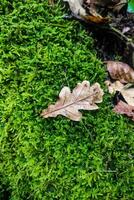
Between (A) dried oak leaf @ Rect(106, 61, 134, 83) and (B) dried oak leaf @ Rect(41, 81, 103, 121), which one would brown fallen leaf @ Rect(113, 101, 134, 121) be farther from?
(A) dried oak leaf @ Rect(106, 61, 134, 83)

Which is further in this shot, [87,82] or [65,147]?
[87,82]

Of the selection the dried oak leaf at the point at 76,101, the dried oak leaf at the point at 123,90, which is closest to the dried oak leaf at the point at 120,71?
the dried oak leaf at the point at 123,90

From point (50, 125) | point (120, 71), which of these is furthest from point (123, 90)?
point (50, 125)

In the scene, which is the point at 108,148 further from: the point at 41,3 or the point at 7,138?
the point at 41,3

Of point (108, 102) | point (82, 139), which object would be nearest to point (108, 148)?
point (82, 139)

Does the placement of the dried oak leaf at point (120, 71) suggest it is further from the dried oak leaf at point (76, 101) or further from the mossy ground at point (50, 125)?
the dried oak leaf at point (76, 101)

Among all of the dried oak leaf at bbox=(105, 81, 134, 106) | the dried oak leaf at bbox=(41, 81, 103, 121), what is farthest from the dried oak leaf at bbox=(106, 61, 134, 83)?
the dried oak leaf at bbox=(41, 81, 103, 121)
